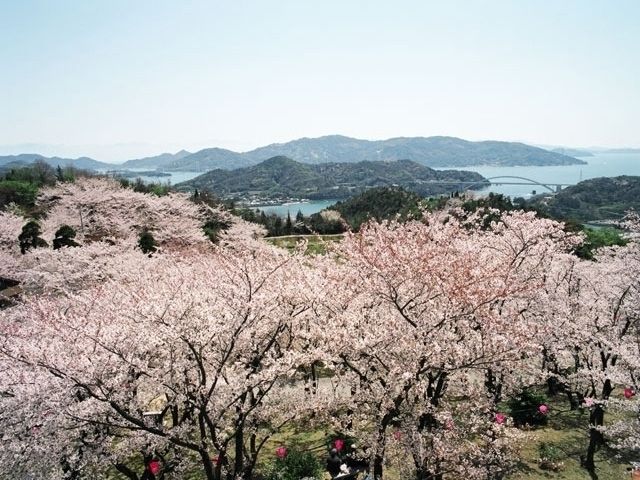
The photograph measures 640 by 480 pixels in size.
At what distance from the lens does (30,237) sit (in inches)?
1200

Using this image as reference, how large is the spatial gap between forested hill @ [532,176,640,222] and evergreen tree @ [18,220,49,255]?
120848 mm

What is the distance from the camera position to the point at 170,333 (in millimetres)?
8102

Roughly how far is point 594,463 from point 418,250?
9121 millimetres

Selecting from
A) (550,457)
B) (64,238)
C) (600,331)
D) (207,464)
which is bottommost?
(550,457)

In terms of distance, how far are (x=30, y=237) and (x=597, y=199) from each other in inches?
5935

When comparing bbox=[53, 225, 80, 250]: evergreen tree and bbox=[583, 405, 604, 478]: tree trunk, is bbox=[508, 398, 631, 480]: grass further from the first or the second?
bbox=[53, 225, 80, 250]: evergreen tree

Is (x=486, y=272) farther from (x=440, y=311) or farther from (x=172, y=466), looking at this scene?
(x=172, y=466)

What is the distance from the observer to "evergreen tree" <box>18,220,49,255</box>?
98.4ft

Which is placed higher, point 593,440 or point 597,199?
point 593,440

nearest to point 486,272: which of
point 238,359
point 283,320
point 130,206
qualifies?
point 283,320

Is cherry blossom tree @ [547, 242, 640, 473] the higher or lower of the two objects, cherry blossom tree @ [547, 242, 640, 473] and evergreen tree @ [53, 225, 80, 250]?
the lower

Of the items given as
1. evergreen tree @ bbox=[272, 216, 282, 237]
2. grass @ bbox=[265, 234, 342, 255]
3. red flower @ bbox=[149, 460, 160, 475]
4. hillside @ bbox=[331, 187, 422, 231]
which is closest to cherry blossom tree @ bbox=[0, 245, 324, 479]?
red flower @ bbox=[149, 460, 160, 475]

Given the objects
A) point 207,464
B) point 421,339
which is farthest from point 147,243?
point 421,339

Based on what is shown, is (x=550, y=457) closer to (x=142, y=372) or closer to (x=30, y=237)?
(x=142, y=372)
